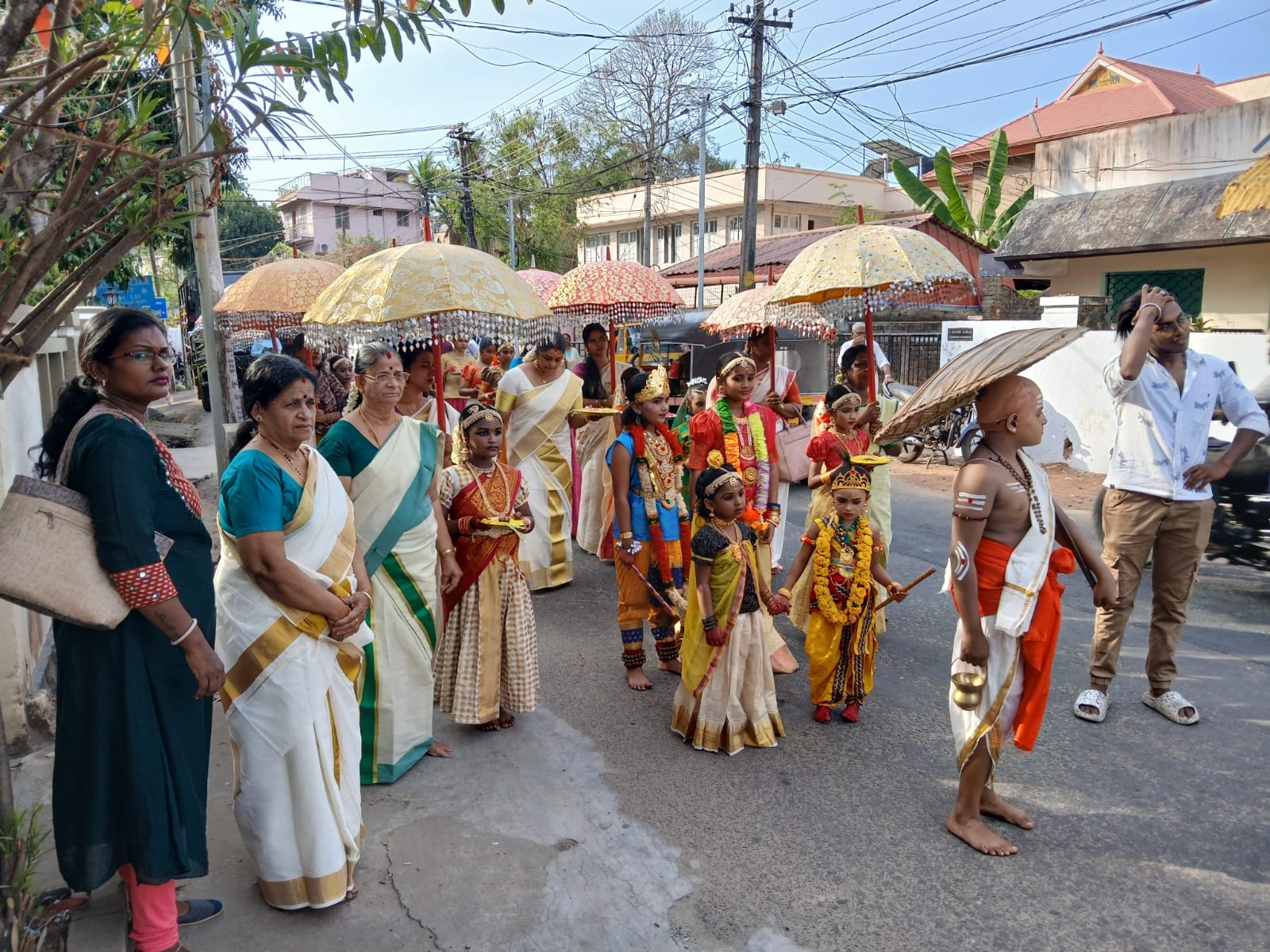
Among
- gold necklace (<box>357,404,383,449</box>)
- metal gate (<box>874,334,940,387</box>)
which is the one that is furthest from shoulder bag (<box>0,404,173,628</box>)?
metal gate (<box>874,334,940,387</box>)

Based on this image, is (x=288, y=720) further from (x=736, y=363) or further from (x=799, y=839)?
(x=736, y=363)

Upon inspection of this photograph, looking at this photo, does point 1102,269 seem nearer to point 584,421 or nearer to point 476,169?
point 584,421

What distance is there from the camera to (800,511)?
9.08 meters

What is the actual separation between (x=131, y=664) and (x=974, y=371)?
2781mm

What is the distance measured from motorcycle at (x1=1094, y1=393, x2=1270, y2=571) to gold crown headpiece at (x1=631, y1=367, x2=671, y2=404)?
4.02m

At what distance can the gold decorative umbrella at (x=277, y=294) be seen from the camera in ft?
21.9

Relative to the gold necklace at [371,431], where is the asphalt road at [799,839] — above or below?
below

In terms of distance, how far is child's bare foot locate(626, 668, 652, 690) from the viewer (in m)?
4.68

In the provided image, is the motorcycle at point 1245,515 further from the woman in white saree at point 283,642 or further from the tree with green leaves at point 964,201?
the tree with green leaves at point 964,201

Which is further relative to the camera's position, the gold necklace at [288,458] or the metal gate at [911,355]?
the metal gate at [911,355]

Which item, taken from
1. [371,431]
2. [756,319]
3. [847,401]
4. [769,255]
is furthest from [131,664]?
[769,255]

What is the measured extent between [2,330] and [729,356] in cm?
355

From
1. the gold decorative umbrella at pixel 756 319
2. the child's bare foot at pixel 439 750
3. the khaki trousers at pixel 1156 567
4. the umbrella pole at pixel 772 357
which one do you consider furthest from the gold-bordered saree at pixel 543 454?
the khaki trousers at pixel 1156 567

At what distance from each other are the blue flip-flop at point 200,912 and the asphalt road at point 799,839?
4 cm
